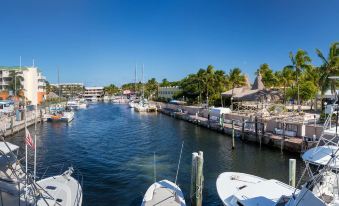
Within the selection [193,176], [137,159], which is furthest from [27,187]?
[137,159]

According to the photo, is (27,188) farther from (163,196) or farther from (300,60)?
(300,60)

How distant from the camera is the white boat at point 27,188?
13869 mm

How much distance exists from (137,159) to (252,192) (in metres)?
21.8

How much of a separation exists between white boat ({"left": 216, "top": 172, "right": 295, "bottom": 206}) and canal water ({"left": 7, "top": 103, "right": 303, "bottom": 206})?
3.11 metres

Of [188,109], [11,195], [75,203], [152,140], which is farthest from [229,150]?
[188,109]

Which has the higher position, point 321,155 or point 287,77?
point 287,77

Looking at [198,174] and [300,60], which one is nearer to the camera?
[198,174]

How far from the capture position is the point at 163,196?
20.9m

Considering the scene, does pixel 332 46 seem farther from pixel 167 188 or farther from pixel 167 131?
pixel 167 188

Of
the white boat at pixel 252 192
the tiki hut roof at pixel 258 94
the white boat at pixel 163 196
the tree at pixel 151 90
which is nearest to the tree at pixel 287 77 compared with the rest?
the tiki hut roof at pixel 258 94

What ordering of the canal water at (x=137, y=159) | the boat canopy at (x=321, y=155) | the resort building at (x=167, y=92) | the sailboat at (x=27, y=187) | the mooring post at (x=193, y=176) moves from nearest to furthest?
the sailboat at (x=27, y=187)
the boat canopy at (x=321, y=155)
the mooring post at (x=193, y=176)
the canal water at (x=137, y=159)
the resort building at (x=167, y=92)

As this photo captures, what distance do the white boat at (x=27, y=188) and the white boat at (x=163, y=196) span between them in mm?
4551

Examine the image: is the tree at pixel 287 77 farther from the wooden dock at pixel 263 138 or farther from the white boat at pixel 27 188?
the white boat at pixel 27 188

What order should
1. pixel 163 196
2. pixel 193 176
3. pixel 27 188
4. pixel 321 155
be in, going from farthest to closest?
pixel 193 176, pixel 163 196, pixel 321 155, pixel 27 188
